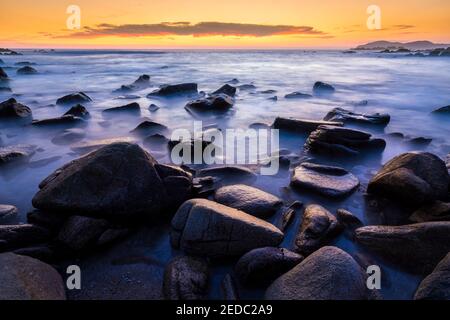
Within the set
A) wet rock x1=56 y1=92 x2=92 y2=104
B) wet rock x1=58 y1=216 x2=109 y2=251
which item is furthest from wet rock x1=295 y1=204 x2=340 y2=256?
wet rock x1=56 y1=92 x2=92 y2=104

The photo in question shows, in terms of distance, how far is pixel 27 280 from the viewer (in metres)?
2.72

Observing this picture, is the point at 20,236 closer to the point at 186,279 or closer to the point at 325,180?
the point at 186,279

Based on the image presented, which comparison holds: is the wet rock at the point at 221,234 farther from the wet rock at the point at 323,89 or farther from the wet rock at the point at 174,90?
the wet rock at the point at 323,89

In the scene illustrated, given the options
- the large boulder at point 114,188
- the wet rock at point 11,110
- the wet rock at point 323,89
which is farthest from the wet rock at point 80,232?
the wet rock at point 323,89

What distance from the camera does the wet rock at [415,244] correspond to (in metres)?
3.15

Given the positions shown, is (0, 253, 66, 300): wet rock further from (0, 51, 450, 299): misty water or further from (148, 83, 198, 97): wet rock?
(148, 83, 198, 97): wet rock

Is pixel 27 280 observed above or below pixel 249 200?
below

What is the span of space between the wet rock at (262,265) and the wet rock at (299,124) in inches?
193

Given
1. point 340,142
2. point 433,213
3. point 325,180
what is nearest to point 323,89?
point 340,142

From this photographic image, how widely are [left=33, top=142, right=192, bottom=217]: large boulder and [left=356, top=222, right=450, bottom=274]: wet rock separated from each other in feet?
7.63

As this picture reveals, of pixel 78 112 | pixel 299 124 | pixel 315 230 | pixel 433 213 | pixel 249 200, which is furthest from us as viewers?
pixel 78 112

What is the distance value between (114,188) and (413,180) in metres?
3.52
